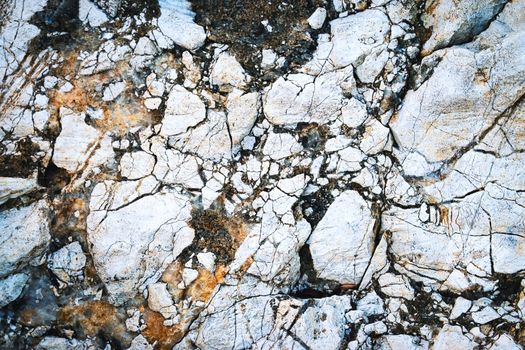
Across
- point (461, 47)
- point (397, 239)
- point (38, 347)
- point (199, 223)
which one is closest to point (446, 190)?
point (397, 239)

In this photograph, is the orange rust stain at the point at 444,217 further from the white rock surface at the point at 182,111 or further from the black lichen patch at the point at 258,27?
the white rock surface at the point at 182,111

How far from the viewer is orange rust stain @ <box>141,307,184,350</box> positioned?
9.05ft

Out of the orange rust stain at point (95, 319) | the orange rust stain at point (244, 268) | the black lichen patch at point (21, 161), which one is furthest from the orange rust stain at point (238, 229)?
the black lichen patch at point (21, 161)

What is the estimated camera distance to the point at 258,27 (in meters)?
2.82

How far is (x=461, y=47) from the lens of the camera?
105 inches

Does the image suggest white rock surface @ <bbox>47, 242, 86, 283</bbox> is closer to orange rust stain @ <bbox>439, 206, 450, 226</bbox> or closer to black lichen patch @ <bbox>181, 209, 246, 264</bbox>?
black lichen patch @ <bbox>181, 209, 246, 264</bbox>

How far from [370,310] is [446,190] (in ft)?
2.72

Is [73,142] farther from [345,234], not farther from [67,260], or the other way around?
[345,234]

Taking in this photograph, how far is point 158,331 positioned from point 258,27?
1.90 meters

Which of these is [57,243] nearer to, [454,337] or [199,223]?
[199,223]

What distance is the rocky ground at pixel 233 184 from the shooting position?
2.72 metres

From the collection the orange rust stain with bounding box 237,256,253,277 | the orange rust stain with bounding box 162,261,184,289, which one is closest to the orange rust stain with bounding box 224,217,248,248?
the orange rust stain with bounding box 237,256,253,277

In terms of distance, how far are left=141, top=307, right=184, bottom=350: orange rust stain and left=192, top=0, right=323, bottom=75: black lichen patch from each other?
155cm

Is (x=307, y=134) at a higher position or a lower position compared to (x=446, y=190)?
higher
